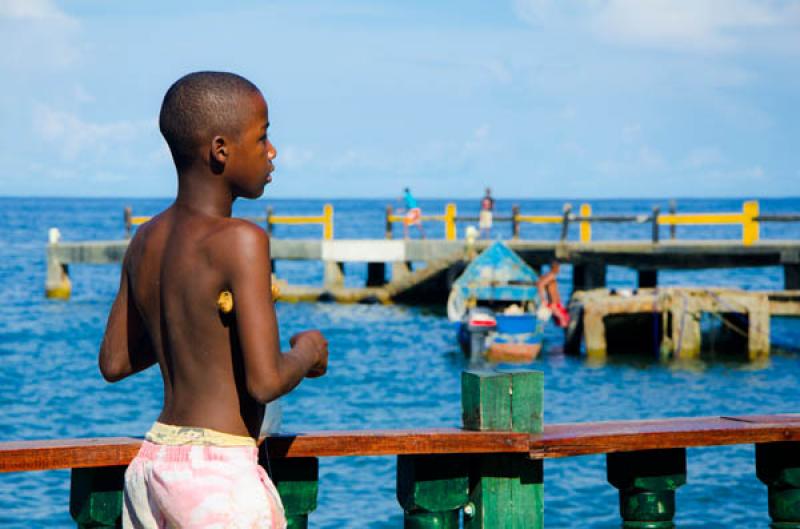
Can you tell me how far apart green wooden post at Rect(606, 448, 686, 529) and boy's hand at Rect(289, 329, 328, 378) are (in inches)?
59.4

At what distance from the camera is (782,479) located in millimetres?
4320

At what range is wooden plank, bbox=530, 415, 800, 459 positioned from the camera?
151 inches

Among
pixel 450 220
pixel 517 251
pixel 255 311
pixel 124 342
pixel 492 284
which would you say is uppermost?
pixel 450 220

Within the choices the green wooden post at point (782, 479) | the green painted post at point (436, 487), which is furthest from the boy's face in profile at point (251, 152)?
the green wooden post at point (782, 479)

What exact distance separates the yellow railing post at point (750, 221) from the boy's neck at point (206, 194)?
26354 millimetres

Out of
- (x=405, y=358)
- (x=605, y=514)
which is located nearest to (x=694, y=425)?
(x=605, y=514)

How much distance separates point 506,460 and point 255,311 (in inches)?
55.7

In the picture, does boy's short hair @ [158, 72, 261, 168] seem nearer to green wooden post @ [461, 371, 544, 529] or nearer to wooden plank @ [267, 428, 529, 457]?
wooden plank @ [267, 428, 529, 457]

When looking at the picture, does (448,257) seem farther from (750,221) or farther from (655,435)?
(655,435)

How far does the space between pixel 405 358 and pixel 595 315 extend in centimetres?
417

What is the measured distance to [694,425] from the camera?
13.4 feet

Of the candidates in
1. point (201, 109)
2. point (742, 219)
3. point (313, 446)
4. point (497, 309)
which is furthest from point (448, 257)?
point (201, 109)

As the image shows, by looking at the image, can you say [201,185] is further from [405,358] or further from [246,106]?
[405,358]

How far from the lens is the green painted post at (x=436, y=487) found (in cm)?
387
